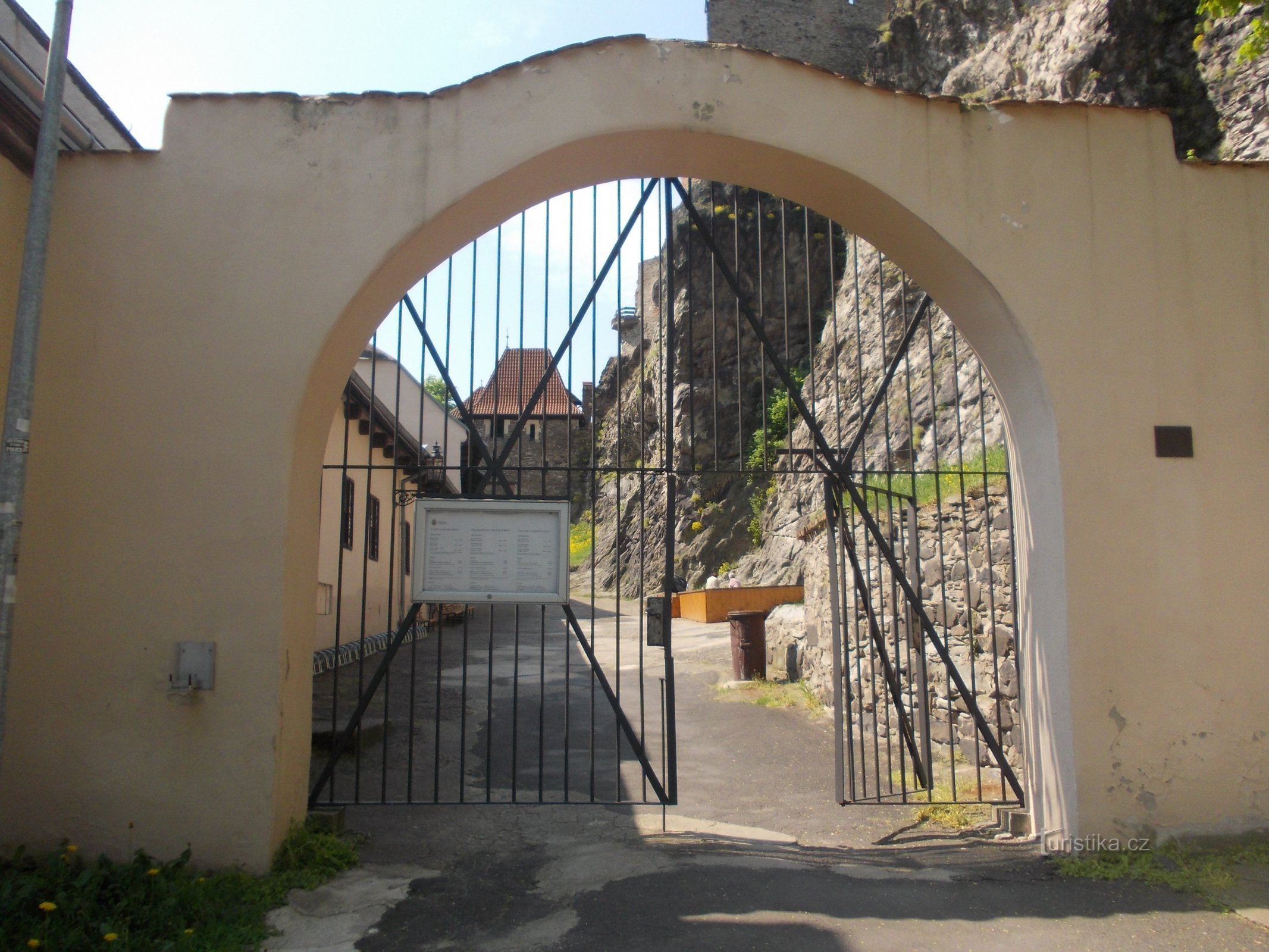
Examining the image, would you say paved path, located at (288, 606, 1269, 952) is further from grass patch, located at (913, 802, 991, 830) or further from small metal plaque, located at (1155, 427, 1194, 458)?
small metal plaque, located at (1155, 427, 1194, 458)

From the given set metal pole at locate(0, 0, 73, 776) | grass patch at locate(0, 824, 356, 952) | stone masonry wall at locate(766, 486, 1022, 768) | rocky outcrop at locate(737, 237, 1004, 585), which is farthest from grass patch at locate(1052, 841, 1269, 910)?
metal pole at locate(0, 0, 73, 776)

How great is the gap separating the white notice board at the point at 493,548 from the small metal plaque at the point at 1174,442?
307 centimetres

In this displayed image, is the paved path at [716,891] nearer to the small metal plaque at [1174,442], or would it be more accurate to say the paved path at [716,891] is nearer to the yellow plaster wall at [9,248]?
the small metal plaque at [1174,442]

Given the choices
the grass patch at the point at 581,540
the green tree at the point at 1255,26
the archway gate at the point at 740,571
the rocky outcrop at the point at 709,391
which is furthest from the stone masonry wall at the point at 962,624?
the grass patch at the point at 581,540

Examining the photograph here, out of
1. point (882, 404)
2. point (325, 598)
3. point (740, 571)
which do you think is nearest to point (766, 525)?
point (740, 571)

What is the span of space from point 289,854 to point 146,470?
1932mm

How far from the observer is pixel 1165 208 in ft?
16.0

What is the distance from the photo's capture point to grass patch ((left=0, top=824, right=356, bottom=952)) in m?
3.35

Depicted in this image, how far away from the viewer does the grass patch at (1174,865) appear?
4152mm

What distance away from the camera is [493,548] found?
4.93 meters

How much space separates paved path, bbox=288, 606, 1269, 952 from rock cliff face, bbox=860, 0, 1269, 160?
21.3 feet

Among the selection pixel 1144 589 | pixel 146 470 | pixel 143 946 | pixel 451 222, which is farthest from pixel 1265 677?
pixel 146 470

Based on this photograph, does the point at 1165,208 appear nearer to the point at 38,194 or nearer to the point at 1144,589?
the point at 1144,589

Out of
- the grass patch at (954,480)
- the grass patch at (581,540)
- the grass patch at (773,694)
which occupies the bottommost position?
the grass patch at (773,694)
